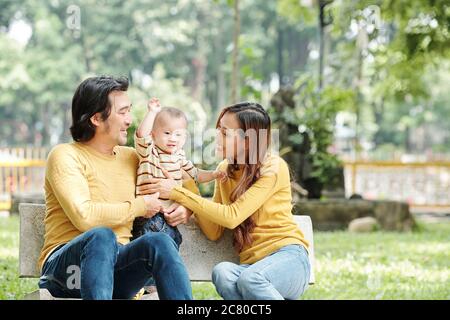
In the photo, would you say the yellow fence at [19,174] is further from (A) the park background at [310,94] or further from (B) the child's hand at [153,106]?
(B) the child's hand at [153,106]

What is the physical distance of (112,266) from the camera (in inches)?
93.9

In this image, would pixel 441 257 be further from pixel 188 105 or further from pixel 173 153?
pixel 188 105

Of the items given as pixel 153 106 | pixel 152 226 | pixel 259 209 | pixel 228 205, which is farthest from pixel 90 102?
pixel 259 209

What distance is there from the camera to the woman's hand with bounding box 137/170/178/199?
8.82 feet

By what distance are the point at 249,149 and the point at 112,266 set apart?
0.65 metres

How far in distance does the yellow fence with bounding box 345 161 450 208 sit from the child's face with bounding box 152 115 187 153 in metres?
12.1

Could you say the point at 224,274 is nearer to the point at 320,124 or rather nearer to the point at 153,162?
the point at 153,162

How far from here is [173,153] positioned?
2.75 meters

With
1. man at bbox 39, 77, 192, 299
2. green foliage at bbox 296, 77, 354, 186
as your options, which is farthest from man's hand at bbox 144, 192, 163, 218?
green foliage at bbox 296, 77, 354, 186

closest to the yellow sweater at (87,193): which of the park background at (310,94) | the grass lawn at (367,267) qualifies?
the park background at (310,94)

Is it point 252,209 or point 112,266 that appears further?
point 252,209

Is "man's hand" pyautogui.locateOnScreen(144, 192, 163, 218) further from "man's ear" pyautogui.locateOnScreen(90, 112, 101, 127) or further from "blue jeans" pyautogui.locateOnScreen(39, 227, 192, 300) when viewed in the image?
"man's ear" pyautogui.locateOnScreen(90, 112, 101, 127)

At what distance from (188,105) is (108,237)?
76.8 feet

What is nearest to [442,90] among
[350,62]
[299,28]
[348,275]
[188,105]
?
[299,28]
